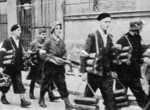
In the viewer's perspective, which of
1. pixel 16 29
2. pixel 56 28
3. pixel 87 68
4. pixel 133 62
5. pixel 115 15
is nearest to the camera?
pixel 87 68

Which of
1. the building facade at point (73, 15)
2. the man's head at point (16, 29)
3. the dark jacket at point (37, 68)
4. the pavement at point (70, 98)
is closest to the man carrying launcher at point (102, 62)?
the pavement at point (70, 98)

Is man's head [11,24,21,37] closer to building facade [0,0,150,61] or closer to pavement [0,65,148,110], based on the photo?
pavement [0,65,148,110]

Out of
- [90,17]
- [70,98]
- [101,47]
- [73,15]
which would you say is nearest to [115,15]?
[90,17]

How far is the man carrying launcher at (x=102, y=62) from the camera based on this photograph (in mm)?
6848

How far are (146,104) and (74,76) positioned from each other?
21.9 ft

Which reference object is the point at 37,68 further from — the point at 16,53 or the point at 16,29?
the point at 16,29

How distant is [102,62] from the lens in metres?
6.95

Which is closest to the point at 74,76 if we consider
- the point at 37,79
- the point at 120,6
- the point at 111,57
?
the point at 37,79

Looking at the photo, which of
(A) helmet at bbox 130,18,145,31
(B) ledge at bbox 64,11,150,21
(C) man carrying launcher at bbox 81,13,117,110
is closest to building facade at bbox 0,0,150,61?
(B) ledge at bbox 64,11,150,21

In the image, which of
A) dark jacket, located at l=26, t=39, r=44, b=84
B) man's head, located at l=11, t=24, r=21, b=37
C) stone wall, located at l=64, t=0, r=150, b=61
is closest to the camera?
man's head, located at l=11, t=24, r=21, b=37

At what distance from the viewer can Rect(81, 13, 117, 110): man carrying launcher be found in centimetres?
685

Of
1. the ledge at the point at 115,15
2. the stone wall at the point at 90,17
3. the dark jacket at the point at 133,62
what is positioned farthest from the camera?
the stone wall at the point at 90,17

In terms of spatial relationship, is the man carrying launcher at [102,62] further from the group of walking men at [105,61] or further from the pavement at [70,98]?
the pavement at [70,98]

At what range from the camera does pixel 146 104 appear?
6.68 m
